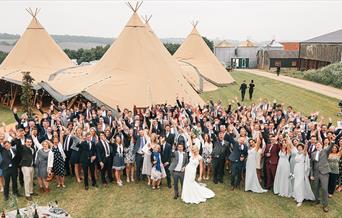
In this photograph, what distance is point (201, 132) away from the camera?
10.8 meters

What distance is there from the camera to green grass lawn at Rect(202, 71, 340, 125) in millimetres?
20444

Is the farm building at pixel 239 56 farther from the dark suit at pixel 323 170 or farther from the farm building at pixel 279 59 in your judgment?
the dark suit at pixel 323 170

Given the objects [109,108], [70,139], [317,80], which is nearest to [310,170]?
[70,139]

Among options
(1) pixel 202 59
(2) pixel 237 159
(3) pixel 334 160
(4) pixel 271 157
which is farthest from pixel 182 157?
(1) pixel 202 59

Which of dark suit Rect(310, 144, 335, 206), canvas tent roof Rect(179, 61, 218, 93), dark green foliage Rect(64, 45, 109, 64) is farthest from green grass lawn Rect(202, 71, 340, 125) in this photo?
dark green foliage Rect(64, 45, 109, 64)

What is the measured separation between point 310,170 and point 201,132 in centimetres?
347

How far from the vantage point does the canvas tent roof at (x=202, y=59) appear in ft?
95.5

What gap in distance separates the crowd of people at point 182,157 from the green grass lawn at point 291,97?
10310 mm

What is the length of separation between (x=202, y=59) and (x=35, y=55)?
45.3ft

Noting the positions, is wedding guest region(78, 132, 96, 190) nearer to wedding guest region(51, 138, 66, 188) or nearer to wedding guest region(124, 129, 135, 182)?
wedding guest region(51, 138, 66, 188)

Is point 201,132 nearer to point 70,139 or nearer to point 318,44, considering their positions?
point 70,139

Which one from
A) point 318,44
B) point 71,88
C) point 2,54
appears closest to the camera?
point 71,88

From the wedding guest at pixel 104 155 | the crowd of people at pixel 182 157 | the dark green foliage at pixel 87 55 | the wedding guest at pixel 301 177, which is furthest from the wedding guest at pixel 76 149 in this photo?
the dark green foliage at pixel 87 55

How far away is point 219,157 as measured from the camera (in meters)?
9.44
